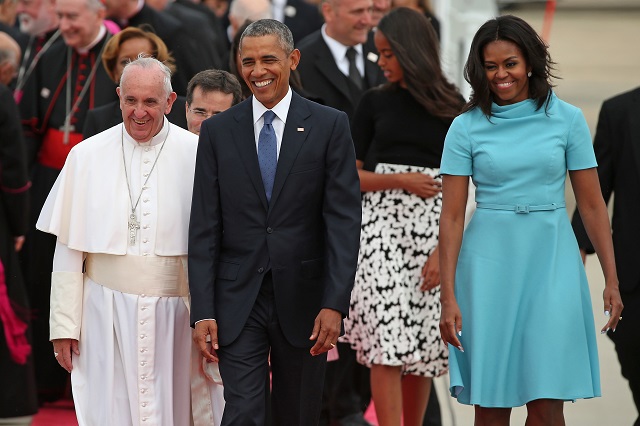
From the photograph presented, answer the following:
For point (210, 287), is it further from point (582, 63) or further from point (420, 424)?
point (582, 63)

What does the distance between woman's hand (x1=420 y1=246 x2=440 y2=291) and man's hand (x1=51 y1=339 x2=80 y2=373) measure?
75.0 inches

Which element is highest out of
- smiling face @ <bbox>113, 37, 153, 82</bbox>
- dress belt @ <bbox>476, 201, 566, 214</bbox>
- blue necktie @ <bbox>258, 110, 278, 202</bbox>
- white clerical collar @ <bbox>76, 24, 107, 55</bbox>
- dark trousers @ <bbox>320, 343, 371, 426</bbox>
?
white clerical collar @ <bbox>76, 24, 107, 55</bbox>

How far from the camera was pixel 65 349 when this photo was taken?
5617 mm

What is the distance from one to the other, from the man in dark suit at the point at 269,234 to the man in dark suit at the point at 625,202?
1.50 m

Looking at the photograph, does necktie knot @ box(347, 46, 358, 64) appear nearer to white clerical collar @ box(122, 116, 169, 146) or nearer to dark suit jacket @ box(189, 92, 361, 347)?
white clerical collar @ box(122, 116, 169, 146)

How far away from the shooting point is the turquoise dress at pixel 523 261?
18.3 feet

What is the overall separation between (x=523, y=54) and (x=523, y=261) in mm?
843

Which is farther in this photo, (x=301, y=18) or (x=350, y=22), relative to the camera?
(x=301, y=18)

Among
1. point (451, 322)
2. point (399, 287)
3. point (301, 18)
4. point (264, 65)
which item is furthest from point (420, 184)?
point (301, 18)

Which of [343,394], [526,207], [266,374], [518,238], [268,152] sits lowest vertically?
[343,394]

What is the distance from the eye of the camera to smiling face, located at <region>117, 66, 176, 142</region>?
5.53 meters

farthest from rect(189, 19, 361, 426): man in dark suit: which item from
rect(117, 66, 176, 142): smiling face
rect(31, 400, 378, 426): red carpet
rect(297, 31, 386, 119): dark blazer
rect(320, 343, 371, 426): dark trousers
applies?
rect(31, 400, 378, 426): red carpet

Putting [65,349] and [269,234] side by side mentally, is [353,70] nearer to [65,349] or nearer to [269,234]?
[269,234]

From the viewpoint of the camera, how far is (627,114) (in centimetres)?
648
